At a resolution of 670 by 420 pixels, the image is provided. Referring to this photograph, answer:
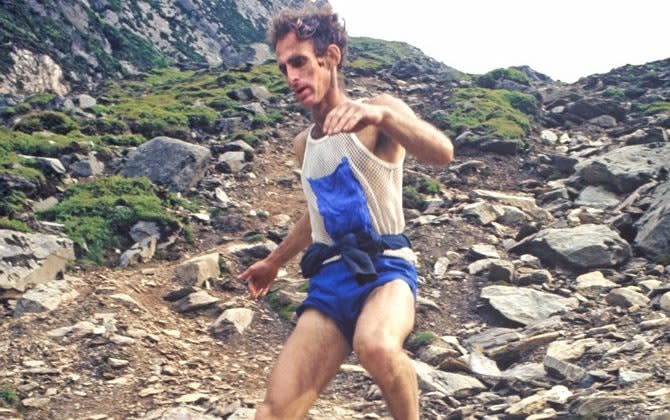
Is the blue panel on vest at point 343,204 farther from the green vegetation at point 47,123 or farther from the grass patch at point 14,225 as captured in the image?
the green vegetation at point 47,123

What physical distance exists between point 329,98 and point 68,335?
6.35 meters

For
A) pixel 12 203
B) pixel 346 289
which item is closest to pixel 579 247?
pixel 346 289

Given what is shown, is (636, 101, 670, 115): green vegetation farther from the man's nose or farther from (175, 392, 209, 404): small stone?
the man's nose

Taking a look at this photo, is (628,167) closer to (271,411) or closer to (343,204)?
(343,204)

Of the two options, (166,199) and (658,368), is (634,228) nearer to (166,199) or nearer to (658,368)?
(658,368)

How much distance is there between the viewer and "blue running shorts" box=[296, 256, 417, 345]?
397 cm

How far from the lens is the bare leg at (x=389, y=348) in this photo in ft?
11.8

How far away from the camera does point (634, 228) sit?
13.4 m

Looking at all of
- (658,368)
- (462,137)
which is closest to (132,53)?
(462,137)

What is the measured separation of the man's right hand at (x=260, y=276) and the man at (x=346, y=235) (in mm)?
738

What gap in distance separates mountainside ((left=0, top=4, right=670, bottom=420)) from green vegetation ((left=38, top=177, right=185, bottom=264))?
0.17ft

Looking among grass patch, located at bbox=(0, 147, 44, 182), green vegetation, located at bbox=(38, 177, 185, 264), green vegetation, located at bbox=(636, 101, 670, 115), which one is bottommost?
green vegetation, located at bbox=(38, 177, 185, 264)

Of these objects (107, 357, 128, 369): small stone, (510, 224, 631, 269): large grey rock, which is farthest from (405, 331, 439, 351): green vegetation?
(510, 224, 631, 269): large grey rock

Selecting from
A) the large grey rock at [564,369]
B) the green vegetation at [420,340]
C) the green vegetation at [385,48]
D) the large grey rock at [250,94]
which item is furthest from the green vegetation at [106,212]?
the green vegetation at [385,48]
